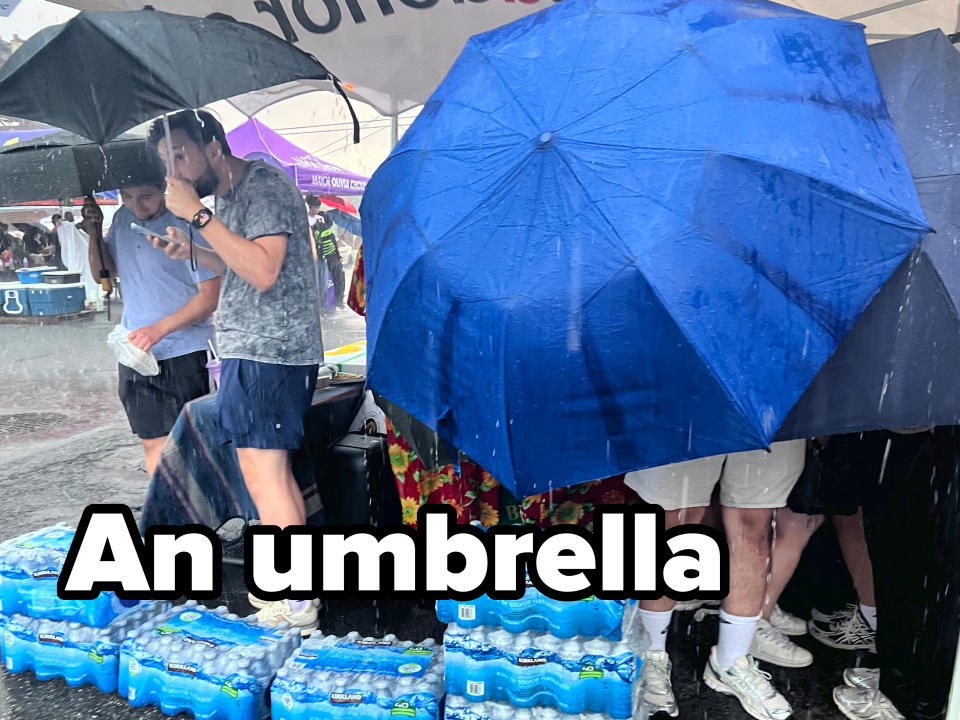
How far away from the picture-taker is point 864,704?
2721mm

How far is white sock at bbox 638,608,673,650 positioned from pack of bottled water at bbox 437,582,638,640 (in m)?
0.32

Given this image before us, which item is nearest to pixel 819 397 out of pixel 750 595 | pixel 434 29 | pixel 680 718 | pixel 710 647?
pixel 750 595

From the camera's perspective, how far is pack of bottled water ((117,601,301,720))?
2.72 meters

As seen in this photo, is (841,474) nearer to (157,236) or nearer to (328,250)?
(157,236)

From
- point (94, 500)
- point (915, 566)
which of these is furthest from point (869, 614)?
point (94, 500)

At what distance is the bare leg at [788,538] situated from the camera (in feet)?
9.37

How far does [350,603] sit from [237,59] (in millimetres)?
2445

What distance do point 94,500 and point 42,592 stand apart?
7.45 ft

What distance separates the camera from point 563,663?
240cm

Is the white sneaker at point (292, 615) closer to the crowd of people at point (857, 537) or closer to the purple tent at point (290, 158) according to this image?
the crowd of people at point (857, 537)

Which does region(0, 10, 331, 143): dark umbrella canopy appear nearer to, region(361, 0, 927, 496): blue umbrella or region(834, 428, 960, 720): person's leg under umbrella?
region(361, 0, 927, 496): blue umbrella

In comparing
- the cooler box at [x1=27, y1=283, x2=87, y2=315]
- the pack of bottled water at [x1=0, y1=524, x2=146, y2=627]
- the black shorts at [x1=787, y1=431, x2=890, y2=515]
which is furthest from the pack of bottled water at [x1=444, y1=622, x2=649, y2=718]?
the cooler box at [x1=27, y1=283, x2=87, y2=315]

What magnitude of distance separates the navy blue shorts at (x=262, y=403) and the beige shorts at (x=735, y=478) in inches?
57.5

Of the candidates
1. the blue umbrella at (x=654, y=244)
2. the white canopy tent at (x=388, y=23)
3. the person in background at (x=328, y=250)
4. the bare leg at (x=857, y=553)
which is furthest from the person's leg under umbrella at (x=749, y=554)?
the person in background at (x=328, y=250)
